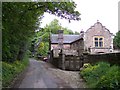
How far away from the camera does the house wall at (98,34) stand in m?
48.0

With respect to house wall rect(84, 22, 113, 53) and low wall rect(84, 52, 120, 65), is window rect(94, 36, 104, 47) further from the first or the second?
low wall rect(84, 52, 120, 65)

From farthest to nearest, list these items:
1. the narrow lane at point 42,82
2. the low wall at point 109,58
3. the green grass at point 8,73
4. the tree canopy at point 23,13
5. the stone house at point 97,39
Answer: the stone house at point 97,39 → the low wall at point 109,58 → the green grass at point 8,73 → the narrow lane at point 42,82 → the tree canopy at point 23,13

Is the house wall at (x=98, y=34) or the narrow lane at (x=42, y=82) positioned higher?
the house wall at (x=98, y=34)

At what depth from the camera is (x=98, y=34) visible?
48.7 meters

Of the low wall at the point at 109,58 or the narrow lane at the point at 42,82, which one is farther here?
the low wall at the point at 109,58

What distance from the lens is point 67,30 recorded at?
394 feet

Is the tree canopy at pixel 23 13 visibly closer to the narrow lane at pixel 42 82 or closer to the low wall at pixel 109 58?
the narrow lane at pixel 42 82

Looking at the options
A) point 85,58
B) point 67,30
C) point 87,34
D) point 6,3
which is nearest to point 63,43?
point 87,34

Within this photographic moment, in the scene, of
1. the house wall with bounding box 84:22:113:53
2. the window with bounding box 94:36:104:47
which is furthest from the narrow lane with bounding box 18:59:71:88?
the window with bounding box 94:36:104:47

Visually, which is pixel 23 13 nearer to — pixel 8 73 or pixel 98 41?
pixel 8 73

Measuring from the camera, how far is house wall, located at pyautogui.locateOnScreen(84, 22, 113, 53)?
157ft

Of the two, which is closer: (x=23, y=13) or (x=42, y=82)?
(x=23, y=13)

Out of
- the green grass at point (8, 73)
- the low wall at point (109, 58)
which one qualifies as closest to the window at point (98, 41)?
the low wall at point (109, 58)

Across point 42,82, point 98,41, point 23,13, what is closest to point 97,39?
point 98,41
